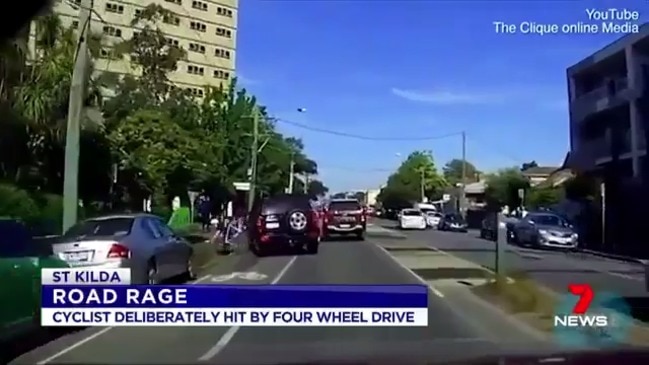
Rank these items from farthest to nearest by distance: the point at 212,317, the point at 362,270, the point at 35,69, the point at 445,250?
the point at 445,250, the point at 362,270, the point at 35,69, the point at 212,317

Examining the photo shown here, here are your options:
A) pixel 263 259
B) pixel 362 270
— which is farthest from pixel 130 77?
pixel 362 270

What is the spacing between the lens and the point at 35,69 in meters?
3.59

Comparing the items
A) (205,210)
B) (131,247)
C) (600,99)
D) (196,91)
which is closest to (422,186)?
(600,99)

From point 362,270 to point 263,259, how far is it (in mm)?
440

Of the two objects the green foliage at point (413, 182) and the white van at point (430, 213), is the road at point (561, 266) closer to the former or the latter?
the white van at point (430, 213)

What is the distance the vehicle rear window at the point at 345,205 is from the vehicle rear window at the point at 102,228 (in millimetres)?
944

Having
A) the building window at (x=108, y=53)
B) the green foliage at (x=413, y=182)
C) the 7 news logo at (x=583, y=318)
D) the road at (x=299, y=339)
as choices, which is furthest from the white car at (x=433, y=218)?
the building window at (x=108, y=53)

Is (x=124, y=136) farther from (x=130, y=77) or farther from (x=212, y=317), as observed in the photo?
(x=212, y=317)

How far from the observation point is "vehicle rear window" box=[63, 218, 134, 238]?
11.8ft

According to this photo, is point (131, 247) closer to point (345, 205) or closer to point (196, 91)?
point (196, 91)

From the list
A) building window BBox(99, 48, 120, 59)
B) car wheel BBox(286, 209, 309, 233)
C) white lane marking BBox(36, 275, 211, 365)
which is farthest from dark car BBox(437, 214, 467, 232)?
building window BBox(99, 48, 120, 59)

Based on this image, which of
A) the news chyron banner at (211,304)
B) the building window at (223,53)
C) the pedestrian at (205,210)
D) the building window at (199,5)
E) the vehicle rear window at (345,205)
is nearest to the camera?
the news chyron banner at (211,304)

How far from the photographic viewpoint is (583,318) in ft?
11.8

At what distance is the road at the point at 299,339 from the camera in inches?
134
